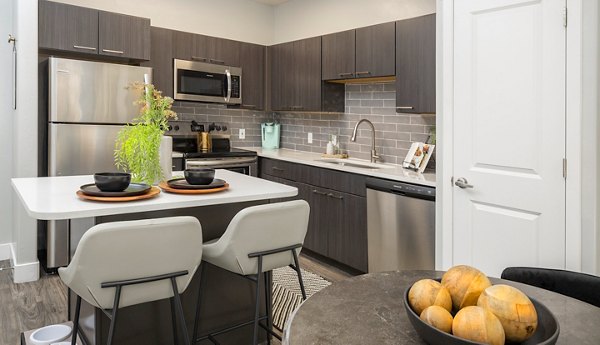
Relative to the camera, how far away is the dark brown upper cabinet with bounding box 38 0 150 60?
3701 mm

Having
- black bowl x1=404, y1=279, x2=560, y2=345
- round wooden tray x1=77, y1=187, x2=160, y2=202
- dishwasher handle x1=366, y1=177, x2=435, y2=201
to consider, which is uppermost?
round wooden tray x1=77, y1=187, x2=160, y2=202

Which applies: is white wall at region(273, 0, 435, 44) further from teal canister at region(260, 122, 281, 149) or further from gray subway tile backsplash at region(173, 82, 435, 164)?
teal canister at region(260, 122, 281, 149)

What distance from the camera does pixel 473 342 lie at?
2.48 feet

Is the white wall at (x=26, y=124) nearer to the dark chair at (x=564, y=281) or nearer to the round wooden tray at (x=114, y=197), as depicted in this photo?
the round wooden tray at (x=114, y=197)

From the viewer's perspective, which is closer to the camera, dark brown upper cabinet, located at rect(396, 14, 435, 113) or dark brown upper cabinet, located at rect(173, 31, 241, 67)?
dark brown upper cabinet, located at rect(396, 14, 435, 113)

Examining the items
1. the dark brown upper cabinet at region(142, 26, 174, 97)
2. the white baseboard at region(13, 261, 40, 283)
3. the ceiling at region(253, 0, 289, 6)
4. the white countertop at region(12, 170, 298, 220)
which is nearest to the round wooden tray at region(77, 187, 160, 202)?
the white countertop at region(12, 170, 298, 220)

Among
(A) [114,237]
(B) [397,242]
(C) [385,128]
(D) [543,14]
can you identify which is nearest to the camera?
(A) [114,237]

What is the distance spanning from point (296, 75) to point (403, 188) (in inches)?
83.3

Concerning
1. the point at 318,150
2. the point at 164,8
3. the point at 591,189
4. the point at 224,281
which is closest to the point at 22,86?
the point at 164,8

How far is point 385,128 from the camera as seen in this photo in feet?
13.9

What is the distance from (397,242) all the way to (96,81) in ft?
9.14

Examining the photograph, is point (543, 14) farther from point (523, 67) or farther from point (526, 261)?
point (526, 261)

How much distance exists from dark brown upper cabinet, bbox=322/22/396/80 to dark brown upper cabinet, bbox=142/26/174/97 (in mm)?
1557

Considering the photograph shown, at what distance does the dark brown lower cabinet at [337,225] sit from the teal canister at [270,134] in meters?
1.27
